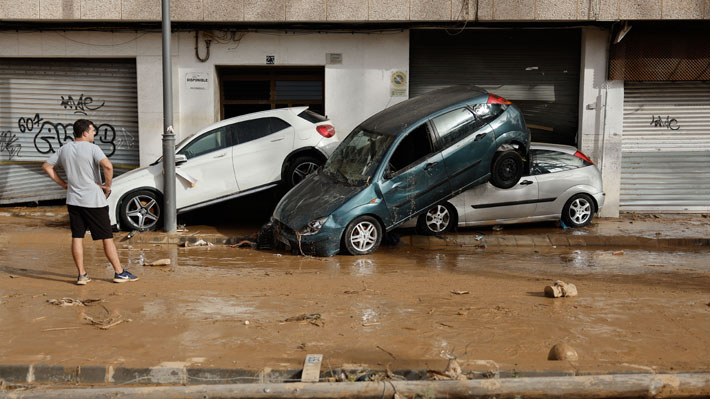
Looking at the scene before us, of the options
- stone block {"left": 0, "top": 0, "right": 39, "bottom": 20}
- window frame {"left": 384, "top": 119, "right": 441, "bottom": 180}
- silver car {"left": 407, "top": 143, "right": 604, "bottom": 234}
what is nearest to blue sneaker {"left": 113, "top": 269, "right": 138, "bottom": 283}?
window frame {"left": 384, "top": 119, "right": 441, "bottom": 180}

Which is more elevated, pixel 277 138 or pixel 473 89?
pixel 473 89

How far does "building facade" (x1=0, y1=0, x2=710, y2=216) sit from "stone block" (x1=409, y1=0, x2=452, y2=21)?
0.03 metres

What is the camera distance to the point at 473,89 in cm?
1223

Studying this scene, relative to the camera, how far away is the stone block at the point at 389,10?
14.2m

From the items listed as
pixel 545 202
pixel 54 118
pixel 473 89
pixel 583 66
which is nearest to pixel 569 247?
pixel 545 202

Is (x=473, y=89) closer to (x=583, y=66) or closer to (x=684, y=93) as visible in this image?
(x=583, y=66)

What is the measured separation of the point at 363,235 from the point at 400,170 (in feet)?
3.61

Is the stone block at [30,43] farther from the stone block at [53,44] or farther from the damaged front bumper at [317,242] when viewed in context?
the damaged front bumper at [317,242]

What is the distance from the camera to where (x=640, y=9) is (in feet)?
46.0

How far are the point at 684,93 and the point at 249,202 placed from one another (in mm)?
8624

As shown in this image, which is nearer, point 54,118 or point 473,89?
point 473,89

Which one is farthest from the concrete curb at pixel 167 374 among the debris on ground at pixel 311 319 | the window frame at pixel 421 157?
the window frame at pixel 421 157

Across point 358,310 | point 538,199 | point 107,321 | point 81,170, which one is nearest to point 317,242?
point 358,310

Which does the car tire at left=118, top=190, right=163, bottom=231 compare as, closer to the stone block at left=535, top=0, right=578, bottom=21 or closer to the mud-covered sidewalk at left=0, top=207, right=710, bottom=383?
the mud-covered sidewalk at left=0, top=207, right=710, bottom=383
